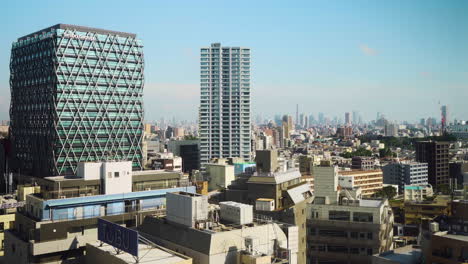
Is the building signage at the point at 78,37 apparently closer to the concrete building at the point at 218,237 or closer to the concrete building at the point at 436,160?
the concrete building at the point at 218,237

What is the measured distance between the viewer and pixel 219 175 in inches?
3883

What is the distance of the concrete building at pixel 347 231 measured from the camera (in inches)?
1658

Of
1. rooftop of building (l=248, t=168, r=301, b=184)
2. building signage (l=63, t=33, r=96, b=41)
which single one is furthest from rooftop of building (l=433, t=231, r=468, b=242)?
building signage (l=63, t=33, r=96, b=41)

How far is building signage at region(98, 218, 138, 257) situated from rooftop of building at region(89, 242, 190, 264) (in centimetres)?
67

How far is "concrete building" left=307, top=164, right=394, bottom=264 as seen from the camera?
42.1 meters

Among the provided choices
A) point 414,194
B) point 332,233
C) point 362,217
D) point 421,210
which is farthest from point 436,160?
point 332,233

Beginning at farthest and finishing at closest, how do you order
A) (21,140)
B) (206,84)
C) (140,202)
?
1. (206,84)
2. (21,140)
3. (140,202)

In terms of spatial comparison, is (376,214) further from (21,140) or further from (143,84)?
(21,140)

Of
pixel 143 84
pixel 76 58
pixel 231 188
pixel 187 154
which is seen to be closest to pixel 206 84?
pixel 187 154

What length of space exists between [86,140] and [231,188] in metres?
49.7

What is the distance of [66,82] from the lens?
9156 cm

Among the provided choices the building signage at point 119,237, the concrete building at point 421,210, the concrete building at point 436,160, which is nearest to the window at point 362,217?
the building signage at point 119,237

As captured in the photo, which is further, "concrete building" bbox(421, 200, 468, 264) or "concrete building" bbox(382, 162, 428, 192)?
"concrete building" bbox(382, 162, 428, 192)

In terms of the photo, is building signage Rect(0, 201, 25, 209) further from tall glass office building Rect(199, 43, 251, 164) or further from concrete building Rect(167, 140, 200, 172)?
concrete building Rect(167, 140, 200, 172)
